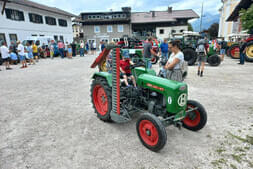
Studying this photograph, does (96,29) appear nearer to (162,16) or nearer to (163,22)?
(163,22)

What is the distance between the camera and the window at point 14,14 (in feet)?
53.9

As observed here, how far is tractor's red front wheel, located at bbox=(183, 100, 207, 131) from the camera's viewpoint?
278 centimetres

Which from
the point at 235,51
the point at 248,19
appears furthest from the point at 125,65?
the point at 248,19

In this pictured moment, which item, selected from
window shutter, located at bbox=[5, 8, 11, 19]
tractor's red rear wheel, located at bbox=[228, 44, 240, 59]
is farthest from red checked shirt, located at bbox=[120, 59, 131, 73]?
window shutter, located at bbox=[5, 8, 11, 19]

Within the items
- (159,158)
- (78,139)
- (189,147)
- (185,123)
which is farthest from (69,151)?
(185,123)

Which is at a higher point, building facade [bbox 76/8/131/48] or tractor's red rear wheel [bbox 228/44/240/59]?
building facade [bbox 76/8/131/48]

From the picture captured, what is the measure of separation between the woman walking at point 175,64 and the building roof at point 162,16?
32.8 meters

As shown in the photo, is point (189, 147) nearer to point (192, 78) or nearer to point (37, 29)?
point (192, 78)

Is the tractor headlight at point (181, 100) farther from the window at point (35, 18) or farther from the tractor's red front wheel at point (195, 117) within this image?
the window at point (35, 18)

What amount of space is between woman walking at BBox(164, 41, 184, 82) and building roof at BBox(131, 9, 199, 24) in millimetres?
32802

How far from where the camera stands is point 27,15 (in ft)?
62.6

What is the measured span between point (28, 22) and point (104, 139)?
21433 millimetres

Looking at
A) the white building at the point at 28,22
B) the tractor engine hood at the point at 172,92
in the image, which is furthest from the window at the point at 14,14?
the tractor engine hood at the point at 172,92

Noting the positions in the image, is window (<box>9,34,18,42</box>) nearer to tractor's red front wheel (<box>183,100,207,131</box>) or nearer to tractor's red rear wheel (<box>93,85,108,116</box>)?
A: tractor's red rear wheel (<box>93,85,108,116</box>)
